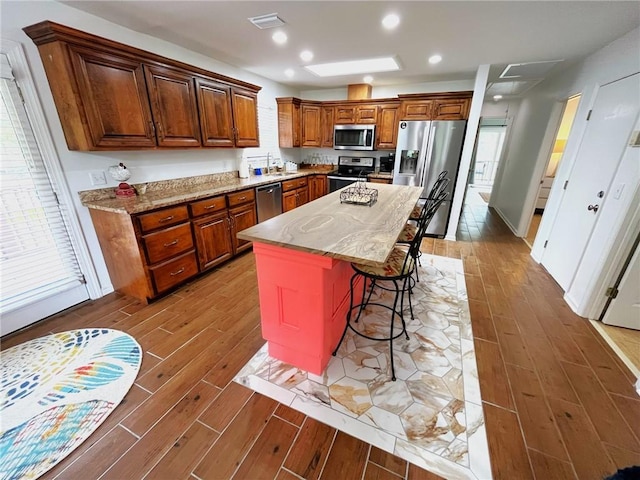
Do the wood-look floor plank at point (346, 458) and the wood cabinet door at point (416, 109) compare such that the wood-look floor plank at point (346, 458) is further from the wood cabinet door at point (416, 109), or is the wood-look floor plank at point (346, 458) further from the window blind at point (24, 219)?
the wood cabinet door at point (416, 109)

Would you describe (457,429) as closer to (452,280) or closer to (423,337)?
(423,337)

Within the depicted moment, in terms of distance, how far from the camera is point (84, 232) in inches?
95.3

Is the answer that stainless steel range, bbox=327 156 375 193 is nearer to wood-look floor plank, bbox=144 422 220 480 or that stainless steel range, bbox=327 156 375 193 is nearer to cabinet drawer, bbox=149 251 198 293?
cabinet drawer, bbox=149 251 198 293

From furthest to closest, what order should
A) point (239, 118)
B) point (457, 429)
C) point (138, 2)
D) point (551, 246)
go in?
point (239, 118) < point (551, 246) < point (138, 2) < point (457, 429)

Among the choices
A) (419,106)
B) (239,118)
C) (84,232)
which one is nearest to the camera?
(84,232)

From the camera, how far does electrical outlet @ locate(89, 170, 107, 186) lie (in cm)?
241

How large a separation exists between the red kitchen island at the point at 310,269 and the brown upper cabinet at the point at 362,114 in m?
2.89

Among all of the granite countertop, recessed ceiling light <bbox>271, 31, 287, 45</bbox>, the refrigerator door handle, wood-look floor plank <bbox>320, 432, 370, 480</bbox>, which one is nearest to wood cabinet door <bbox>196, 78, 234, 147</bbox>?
the granite countertop

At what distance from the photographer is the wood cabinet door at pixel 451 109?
3.78 meters

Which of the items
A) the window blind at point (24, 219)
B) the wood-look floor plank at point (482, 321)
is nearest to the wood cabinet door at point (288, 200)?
the window blind at point (24, 219)

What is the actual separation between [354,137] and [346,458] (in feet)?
15.4

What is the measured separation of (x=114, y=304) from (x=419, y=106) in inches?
188

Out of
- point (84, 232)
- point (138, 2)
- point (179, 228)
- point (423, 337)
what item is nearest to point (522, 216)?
point (423, 337)

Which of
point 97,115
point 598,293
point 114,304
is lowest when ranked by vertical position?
point 114,304
